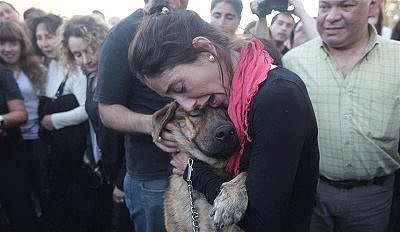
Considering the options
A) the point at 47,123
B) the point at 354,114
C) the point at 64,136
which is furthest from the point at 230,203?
the point at 47,123

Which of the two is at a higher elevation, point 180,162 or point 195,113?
point 195,113

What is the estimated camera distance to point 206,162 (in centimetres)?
226

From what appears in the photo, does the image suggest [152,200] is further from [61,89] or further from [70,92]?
[61,89]

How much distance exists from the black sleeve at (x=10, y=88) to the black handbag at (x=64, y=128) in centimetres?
35

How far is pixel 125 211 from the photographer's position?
13.3ft

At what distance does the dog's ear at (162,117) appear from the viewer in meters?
2.43

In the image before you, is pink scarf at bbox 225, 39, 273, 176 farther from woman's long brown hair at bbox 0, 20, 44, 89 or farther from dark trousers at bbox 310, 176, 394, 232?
woman's long brown hair at bbox 0, 20, 44, 89

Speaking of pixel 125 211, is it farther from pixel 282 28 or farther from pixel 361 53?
pixel 282 28

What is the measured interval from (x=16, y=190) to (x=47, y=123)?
30.5 inches

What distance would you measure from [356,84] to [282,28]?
2841 mm

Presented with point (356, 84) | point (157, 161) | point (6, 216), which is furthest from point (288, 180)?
point (6, 216)

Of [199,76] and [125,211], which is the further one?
[125,211]

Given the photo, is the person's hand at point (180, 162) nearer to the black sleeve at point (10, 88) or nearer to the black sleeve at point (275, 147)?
the black sleeve at point (275, 147)

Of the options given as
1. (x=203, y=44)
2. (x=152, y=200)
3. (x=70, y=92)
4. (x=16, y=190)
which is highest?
(x=203, y=44)
